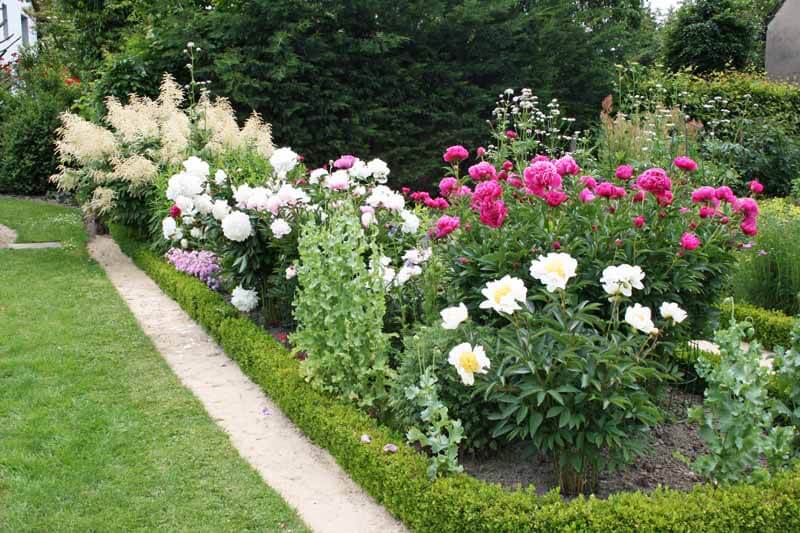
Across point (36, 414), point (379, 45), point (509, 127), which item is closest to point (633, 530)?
point (36, 414)

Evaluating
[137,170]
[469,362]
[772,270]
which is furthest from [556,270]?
[137,170]

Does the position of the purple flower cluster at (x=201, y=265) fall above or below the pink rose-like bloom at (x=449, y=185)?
below

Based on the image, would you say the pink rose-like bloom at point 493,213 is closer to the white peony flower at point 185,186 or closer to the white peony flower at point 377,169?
the white peony flower at point 377,169

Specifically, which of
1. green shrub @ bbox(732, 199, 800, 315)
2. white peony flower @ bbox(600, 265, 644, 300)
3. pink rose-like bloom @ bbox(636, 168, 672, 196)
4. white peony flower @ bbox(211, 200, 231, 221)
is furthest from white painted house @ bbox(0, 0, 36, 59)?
white peony flower @ bbox(600, 265, 644, 300)

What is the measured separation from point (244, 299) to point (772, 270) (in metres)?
4.06

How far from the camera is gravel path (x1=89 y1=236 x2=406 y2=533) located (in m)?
3.27

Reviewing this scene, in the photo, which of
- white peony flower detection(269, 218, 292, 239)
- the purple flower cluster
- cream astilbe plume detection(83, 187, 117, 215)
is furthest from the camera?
cream astilbe plume detection(83, 187, 117, 215)

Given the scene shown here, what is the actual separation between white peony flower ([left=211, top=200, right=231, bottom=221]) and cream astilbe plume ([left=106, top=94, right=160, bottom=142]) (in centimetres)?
372

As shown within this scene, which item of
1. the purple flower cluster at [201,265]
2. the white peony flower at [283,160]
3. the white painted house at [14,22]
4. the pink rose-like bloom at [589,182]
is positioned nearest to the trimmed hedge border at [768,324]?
the pink rose-like bloom at [589,182]

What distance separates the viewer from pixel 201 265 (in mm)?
6836

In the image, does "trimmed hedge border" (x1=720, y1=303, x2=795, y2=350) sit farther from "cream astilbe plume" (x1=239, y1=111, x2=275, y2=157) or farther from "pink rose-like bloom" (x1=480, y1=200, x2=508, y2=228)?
"cream astilbe plume" (x1=239, y1=111, x2=275, y2=157)

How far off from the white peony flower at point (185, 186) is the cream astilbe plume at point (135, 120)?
3.27 meters

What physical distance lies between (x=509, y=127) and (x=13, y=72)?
13499 millimetres

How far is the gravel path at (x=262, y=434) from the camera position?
10.7 feet
